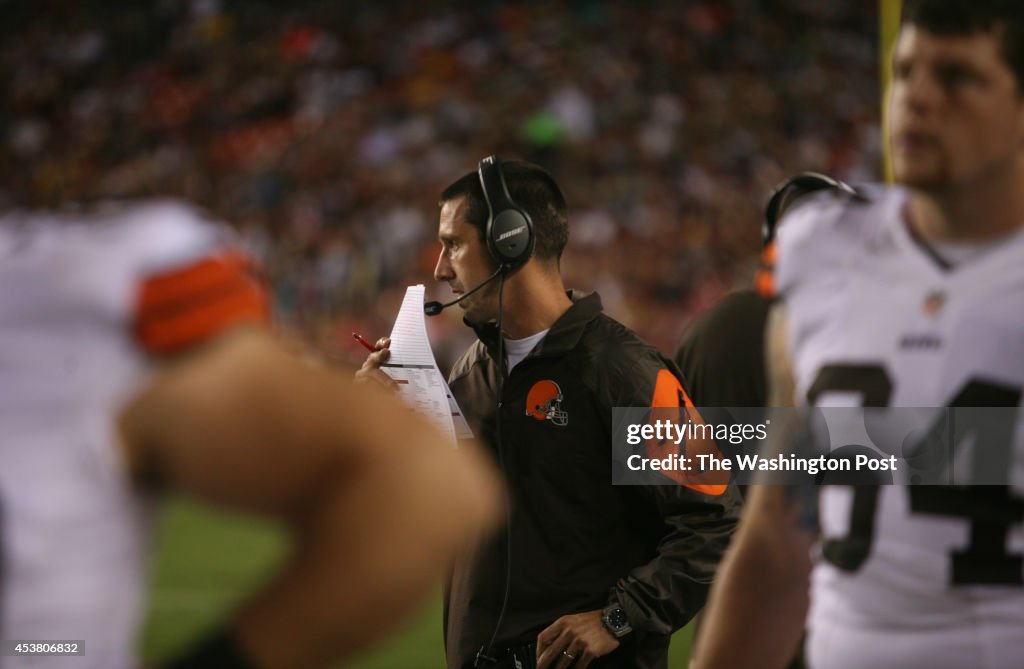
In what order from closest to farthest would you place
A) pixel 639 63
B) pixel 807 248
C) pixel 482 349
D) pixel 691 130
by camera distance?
pixel 807 248 < pixel 482 349 < pixel 691 130 < pixel 639 63

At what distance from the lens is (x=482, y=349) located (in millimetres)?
2811

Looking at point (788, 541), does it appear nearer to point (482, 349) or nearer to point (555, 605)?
point (555, 605)

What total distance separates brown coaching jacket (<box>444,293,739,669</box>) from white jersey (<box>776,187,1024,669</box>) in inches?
35.3

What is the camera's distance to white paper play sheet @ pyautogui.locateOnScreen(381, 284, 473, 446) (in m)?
2.45

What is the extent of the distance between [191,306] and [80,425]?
156 millimetres

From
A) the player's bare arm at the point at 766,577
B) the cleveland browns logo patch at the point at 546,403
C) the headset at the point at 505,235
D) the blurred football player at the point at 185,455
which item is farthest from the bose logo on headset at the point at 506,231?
the blurred football player at the point at 185,455

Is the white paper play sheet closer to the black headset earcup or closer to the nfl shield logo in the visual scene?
the black headset earcup

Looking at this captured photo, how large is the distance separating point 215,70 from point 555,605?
53.5 ft

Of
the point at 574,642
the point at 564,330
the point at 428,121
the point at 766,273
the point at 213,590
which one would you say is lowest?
the point at 574,642

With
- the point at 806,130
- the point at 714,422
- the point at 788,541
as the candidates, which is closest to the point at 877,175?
the point at 806,130

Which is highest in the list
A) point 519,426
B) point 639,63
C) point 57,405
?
point 639,63

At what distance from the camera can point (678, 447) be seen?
246 centimetres

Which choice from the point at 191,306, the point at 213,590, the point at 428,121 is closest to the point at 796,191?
the point at 191,306

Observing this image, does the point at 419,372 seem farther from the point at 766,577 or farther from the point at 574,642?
the point at 766,577
